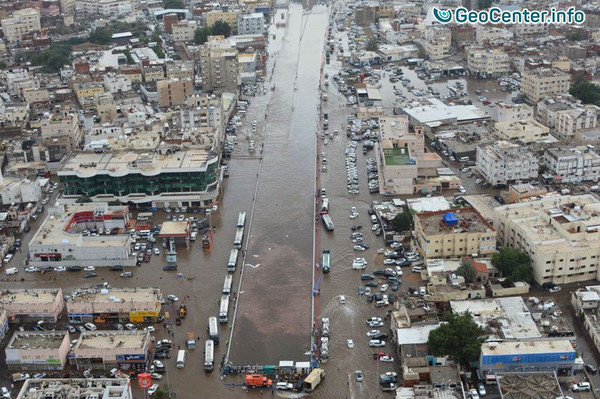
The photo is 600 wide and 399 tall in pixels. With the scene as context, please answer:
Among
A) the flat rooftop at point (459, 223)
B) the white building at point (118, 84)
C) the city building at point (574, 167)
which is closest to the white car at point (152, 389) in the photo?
the flat rooftop at point (459, 223)

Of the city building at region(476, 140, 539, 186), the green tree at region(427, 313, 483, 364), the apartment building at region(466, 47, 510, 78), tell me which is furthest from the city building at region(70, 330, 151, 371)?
the apartment building at region(466, 47, 510, 78)

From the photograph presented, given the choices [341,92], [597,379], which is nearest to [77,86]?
[341,92]

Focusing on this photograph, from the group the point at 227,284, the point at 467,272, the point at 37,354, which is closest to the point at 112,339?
the point at 37,354

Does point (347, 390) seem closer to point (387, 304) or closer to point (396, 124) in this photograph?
point (387, 304)

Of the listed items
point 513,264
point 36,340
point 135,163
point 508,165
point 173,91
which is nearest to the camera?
point 36,340

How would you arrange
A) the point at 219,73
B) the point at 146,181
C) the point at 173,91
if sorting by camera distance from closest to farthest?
the point at 146,181 → the point at 173,91 → the point at 219,73

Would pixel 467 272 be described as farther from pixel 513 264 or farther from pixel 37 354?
pixel 37 354

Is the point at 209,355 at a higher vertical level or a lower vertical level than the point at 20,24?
lower
